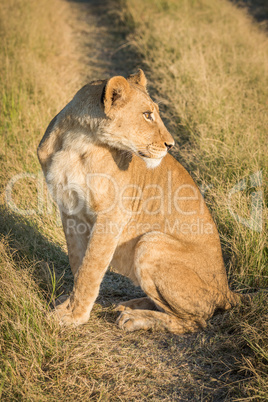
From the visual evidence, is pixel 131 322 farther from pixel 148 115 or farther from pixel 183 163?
pixel 183 163

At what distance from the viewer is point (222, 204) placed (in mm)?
4645

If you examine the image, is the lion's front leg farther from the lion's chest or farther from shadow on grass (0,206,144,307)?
shadow on grass (0,206,144,307)

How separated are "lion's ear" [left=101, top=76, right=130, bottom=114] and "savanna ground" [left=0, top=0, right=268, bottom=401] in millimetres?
1522

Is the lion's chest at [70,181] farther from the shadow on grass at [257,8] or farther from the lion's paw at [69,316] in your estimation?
the shadow on grass at [257,8]

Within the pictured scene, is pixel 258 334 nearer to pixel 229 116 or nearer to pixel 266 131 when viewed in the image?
pixel 266 131

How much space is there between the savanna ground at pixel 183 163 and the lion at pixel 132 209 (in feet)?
0.80

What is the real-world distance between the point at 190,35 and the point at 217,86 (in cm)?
280

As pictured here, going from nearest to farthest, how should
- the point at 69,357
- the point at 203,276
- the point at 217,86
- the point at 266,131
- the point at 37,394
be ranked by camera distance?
the point at 37,394
the point at 69,357
the point at 203,276
the point at 266,131
the point at 217,86

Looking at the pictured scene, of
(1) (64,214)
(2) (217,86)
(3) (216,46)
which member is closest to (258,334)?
(1) (64,214)

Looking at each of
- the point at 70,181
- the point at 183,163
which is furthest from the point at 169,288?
the point at 183,163

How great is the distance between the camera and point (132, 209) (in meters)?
3.73

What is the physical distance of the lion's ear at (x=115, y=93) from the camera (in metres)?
3.14

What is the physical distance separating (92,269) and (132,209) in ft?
2.12

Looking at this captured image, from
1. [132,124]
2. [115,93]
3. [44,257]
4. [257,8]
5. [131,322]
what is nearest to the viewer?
[115,93]
